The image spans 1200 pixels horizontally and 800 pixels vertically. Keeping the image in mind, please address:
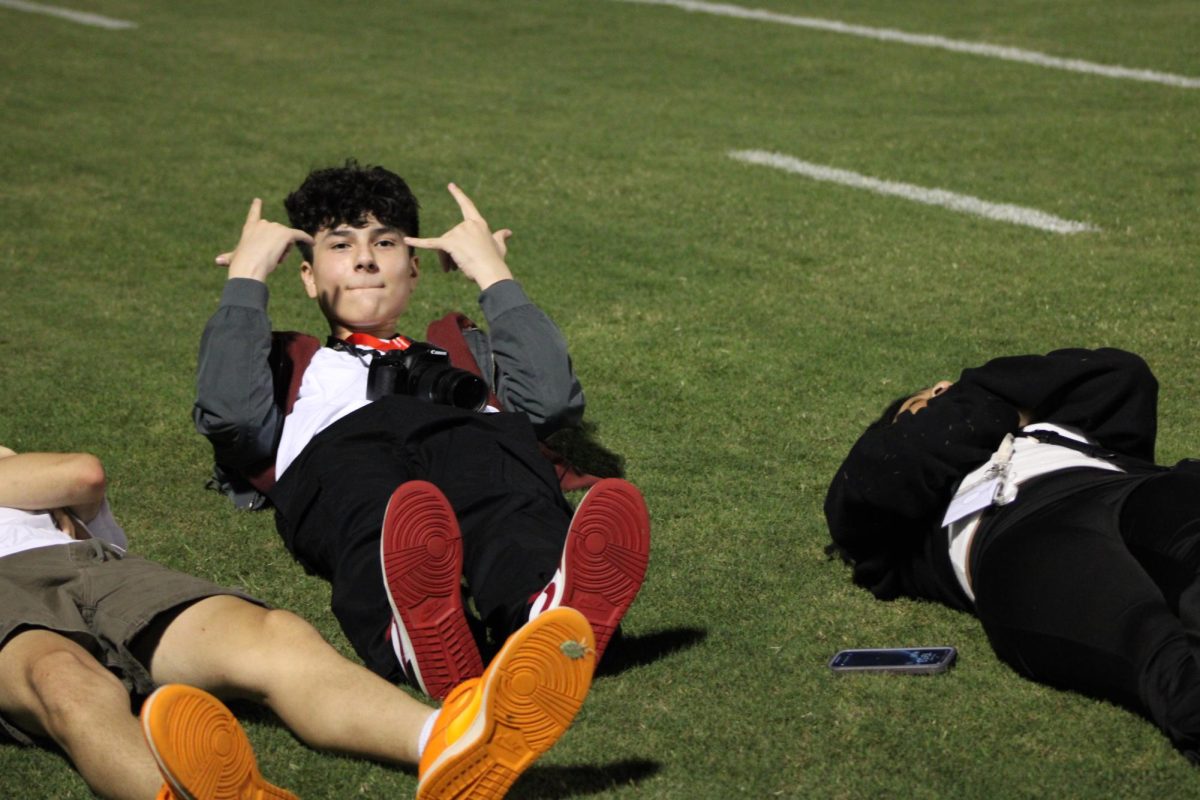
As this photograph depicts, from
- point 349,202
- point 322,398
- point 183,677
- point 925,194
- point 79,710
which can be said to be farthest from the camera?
point 925,194

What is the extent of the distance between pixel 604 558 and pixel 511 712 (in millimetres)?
540

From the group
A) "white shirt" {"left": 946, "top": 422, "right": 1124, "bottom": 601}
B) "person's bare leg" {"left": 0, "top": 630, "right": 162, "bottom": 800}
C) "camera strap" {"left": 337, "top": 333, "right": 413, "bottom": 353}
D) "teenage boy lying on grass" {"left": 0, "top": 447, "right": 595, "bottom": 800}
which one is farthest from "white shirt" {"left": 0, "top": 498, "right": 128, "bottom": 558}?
"white shirt" {"left": 946, "top": 422, "right": 1124, "bottom": 601}

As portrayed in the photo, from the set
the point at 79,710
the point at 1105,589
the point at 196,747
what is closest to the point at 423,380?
the point at 79,710

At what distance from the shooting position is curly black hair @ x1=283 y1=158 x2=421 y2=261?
4504 millimetres

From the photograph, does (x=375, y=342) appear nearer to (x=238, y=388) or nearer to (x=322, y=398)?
(x=322, y=398)

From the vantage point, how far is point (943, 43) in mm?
11391

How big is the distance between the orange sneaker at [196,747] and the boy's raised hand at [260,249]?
6.30 feet

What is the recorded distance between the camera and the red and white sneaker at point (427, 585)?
3055 mm

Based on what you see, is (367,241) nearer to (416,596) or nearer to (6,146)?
(416,596)

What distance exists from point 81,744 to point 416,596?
699 millimetres

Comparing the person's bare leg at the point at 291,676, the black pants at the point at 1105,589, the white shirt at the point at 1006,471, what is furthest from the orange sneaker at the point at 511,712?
the white shirt at the point at 1006,471

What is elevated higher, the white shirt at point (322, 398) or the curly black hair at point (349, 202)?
the curly black hair at point (349, 202)

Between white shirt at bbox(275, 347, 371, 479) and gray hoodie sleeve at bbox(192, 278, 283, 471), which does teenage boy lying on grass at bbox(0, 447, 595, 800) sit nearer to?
gray hoodie sleeve at bbox(192, 278, 283, 471)

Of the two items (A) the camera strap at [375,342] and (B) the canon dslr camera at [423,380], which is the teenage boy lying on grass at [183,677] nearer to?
(B) the canon dslr camera at [423,380]
